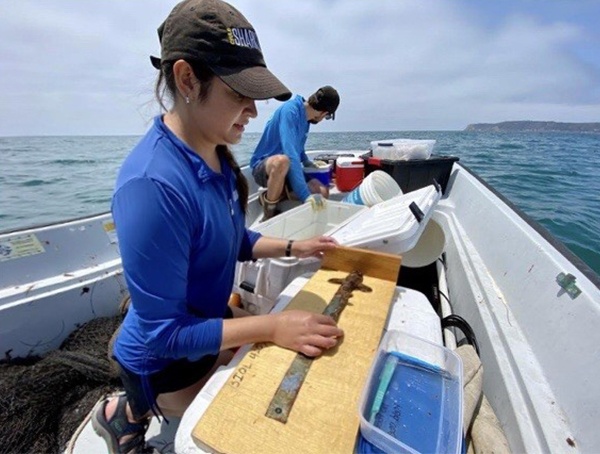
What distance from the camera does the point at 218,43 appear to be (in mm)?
826

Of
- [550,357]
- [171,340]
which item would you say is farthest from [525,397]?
[171,340]

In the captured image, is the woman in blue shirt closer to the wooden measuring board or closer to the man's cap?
the wooden measuring board

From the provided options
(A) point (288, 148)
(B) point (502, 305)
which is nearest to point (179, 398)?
(B) point (502, 305)

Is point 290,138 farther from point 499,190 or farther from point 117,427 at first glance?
point 499,190

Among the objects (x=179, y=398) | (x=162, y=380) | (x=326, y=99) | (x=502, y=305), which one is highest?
(x=326, y=99)

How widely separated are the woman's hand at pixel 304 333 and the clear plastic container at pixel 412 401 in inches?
5.7

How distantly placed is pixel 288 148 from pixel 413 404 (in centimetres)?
259

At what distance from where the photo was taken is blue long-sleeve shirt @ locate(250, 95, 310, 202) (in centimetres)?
294

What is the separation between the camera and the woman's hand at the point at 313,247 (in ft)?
4.59

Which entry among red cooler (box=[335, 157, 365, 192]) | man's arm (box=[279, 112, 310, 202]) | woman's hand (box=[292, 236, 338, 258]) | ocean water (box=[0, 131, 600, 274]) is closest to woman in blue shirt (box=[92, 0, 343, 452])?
woman's hand (box=[292, 236, 338, 258])

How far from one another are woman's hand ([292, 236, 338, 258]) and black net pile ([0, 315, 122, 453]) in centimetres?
91

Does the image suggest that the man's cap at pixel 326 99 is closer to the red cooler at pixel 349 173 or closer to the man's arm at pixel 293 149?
the man's arm at pixel 293 149

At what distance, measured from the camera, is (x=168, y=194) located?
2.68ft

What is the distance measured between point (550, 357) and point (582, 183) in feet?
25.9
